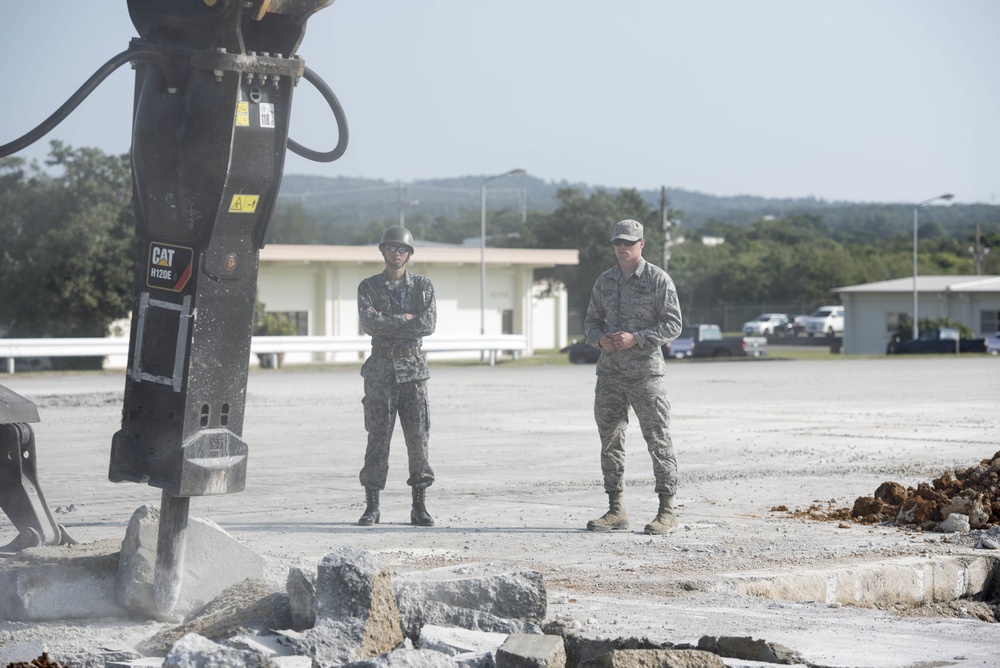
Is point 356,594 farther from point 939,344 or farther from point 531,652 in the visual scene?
point 939,344

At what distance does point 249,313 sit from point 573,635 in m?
2.02

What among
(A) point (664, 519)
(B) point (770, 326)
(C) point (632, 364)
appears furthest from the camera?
(B) point (770, 326)

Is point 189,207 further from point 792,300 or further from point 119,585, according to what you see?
point 792,300

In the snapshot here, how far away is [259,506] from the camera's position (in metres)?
10.8

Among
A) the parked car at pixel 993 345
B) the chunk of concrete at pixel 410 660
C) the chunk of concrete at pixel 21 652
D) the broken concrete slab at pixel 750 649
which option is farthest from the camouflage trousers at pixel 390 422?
the parked car at pixel 993 345

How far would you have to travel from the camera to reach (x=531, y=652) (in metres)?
5.11

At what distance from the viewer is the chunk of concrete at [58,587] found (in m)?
6.15

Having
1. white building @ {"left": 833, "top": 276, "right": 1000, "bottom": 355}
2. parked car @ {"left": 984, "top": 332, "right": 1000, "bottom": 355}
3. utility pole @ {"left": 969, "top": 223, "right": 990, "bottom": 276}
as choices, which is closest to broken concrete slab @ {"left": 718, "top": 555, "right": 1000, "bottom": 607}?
parked car @ {"left": 984, "top": 332, "right": 1000, "bottom": 355}

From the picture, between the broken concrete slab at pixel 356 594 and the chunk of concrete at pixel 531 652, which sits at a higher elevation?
the broken concrete slab at pixel 356 594

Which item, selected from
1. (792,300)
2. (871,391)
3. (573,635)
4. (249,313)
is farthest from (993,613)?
(792,300)

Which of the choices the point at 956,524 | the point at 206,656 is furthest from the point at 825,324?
the point at 206,656

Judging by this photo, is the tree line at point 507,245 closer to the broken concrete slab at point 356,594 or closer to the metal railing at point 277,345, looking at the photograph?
the broken concrete slab at point 356,594

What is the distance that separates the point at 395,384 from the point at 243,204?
14.8 ft

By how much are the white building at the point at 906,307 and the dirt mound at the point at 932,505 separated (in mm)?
62275
